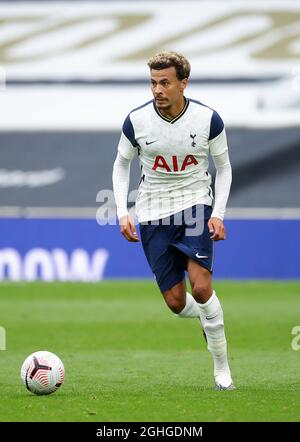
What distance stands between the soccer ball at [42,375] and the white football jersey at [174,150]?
140cm

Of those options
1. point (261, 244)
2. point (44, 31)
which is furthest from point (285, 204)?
point (44, 31)

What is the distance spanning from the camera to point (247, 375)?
9.26 metres

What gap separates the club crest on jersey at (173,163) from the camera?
843cm

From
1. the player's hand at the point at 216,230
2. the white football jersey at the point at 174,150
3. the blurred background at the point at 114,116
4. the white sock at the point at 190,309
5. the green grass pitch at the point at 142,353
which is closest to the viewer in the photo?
the green grass pitch at the point at 142,353

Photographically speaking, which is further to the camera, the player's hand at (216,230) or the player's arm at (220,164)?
the player's arm at (220,164)

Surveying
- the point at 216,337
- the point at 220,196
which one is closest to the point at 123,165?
the point at 220,196

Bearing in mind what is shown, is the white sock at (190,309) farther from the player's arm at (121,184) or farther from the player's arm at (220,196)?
the player's arm at (121,184)

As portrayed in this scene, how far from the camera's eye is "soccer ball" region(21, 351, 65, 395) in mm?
7938

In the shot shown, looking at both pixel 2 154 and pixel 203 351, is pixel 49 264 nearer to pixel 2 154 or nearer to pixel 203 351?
pixel 2 154

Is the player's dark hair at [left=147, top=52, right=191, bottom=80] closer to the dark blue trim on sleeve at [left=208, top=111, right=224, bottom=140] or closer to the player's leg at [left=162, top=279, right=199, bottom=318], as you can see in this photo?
the dark blue trim on sleeve at [left=208, top=111, right=224, bottom=140]

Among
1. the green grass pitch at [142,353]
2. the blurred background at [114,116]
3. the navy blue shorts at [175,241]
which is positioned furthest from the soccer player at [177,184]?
the blurred background at [114,116]

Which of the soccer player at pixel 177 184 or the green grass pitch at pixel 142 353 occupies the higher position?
the soccer player at pixel 177 184
